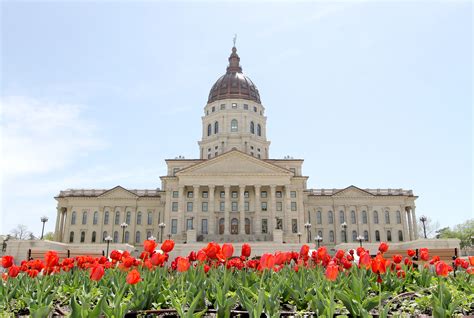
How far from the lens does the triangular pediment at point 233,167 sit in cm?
5971

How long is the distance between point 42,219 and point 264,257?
44061mm

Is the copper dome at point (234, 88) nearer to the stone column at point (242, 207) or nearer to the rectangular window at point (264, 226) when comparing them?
the stone column at point (242, 207)

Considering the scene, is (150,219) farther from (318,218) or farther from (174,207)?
(318,218)

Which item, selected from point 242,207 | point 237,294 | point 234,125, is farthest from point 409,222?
point 237,294

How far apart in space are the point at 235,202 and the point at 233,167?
21.3 ft

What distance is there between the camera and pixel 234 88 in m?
76.9

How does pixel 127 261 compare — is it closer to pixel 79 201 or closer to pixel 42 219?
pixel 42 219

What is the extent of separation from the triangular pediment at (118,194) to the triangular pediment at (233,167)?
14.6 metres

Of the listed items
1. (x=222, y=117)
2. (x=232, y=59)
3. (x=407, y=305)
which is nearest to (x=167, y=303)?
(x=407, y=305)

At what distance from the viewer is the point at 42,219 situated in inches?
1658

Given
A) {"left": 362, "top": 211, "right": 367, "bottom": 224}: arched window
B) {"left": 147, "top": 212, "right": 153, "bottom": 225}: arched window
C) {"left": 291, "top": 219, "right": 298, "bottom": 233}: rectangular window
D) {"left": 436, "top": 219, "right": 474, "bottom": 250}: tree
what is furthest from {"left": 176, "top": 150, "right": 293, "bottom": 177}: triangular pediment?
{"left": 436, "top": 219, "right": 474, "bottom": 250}: tree

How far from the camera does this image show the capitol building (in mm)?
59500

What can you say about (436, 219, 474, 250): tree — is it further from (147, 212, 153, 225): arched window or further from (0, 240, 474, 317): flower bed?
(0, 240, 474, 317): flower bed

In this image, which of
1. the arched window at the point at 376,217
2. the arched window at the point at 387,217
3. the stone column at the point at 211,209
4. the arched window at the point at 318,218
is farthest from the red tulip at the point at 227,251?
the arched window at the point at 387,217
